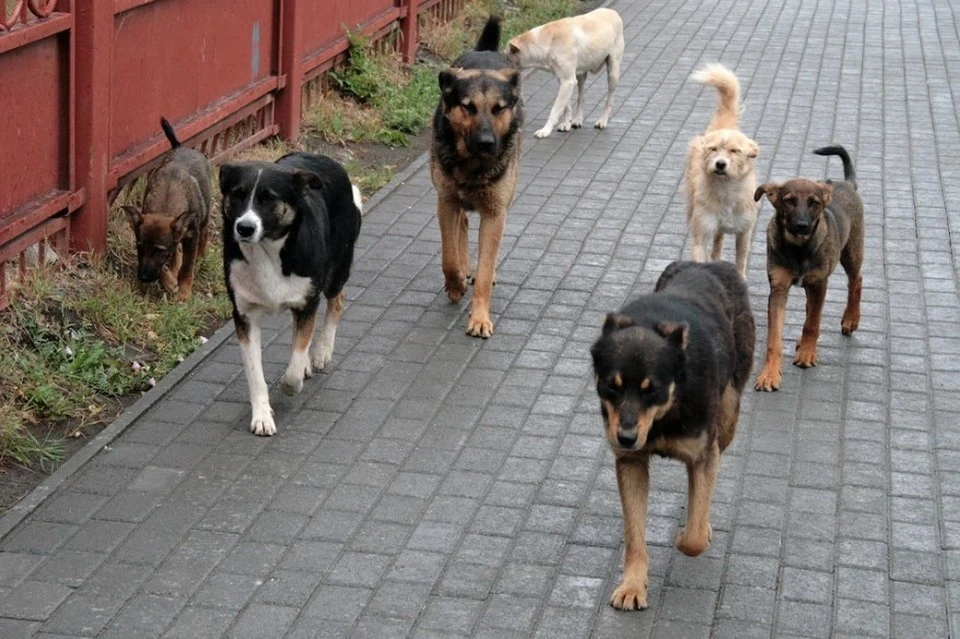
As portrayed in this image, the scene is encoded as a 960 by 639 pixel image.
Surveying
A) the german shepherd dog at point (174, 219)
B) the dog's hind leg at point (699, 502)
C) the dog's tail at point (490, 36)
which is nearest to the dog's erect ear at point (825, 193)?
the dog's hind leg at point (699, 502)

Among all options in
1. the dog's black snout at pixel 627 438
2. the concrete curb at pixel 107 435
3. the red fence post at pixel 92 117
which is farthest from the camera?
the red fence post at pixel 92 117

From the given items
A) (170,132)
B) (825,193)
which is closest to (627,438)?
(825,193)

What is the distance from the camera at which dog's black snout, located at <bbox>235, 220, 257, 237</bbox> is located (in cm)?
705

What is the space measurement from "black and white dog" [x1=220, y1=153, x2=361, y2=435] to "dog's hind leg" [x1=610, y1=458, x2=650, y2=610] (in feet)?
7.34

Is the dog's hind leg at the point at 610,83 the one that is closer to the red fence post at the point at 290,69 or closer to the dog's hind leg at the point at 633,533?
the red fence post at the point at 290,69

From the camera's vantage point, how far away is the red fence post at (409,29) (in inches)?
596

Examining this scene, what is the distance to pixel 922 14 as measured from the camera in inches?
825

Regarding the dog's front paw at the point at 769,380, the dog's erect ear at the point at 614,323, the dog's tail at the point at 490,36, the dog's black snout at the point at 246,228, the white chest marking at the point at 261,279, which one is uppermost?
the dog's erect ear at the point at 614,323

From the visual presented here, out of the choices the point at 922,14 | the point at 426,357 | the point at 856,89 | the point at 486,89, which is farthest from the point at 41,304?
the point at 922,14

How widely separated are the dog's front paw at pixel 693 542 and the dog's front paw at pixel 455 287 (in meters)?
3.52

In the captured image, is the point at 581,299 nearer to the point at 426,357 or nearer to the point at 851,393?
the point at 426,357

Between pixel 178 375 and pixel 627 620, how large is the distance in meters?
3.31

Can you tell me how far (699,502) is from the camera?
589 centimetres

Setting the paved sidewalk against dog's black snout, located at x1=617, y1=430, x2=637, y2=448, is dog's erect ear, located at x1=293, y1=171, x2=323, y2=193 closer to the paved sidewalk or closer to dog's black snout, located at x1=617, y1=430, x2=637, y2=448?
the paved sidewalk
